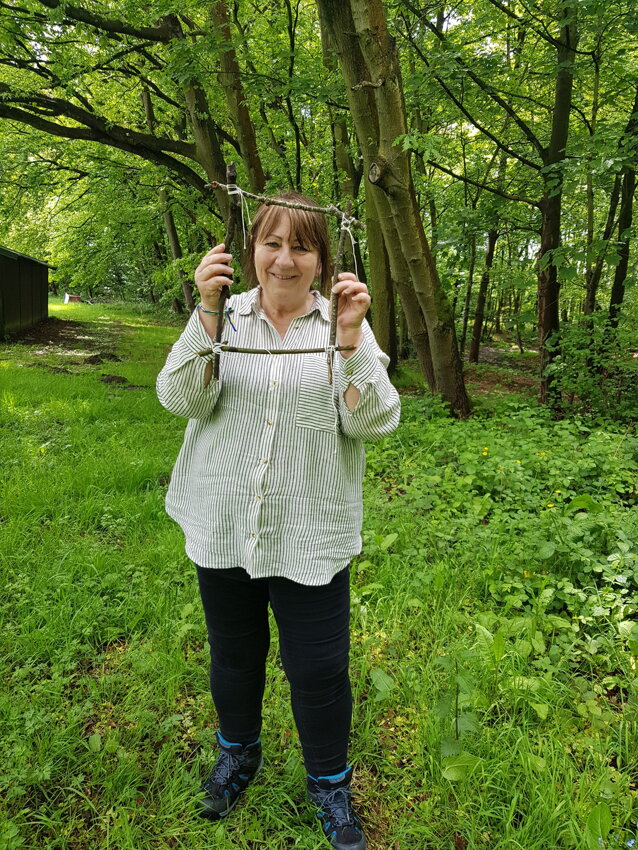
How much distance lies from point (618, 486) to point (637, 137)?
2982 millimetres

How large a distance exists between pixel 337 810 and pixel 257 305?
1828mm

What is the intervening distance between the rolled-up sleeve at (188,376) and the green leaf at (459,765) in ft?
5.33

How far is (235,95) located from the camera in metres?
7.53

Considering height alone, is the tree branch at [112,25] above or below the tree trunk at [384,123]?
above

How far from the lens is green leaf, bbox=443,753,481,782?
186 cm

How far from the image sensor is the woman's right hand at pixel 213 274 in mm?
1425


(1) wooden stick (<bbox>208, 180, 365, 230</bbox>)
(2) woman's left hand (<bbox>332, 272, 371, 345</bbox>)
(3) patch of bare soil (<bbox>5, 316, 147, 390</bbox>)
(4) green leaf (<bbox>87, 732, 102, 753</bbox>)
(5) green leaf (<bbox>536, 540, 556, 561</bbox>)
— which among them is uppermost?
(1) wooden stick (<bbox>208, 180, 365, 230</bbox>)

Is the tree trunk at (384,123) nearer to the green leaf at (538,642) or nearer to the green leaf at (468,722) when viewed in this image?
the green leaf at (538,642)

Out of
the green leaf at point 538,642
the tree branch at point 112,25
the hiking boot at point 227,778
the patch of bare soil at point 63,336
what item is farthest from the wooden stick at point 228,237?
the patch of bare soil at point 63,336

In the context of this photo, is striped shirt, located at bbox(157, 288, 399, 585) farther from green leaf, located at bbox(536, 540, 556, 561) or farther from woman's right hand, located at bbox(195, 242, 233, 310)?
green leaf, located at bbox(536, 540, 556, 561)

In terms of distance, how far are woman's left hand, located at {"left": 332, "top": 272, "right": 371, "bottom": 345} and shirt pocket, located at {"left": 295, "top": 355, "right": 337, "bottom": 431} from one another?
159 millimetres

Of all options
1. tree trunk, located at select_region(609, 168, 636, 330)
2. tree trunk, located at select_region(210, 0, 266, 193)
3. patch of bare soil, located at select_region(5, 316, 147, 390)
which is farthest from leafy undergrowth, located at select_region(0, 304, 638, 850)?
tree trunk, located at select_region(210, 0, 266, 193)

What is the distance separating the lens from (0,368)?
8.68m

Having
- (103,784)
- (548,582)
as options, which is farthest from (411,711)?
(103,784)
